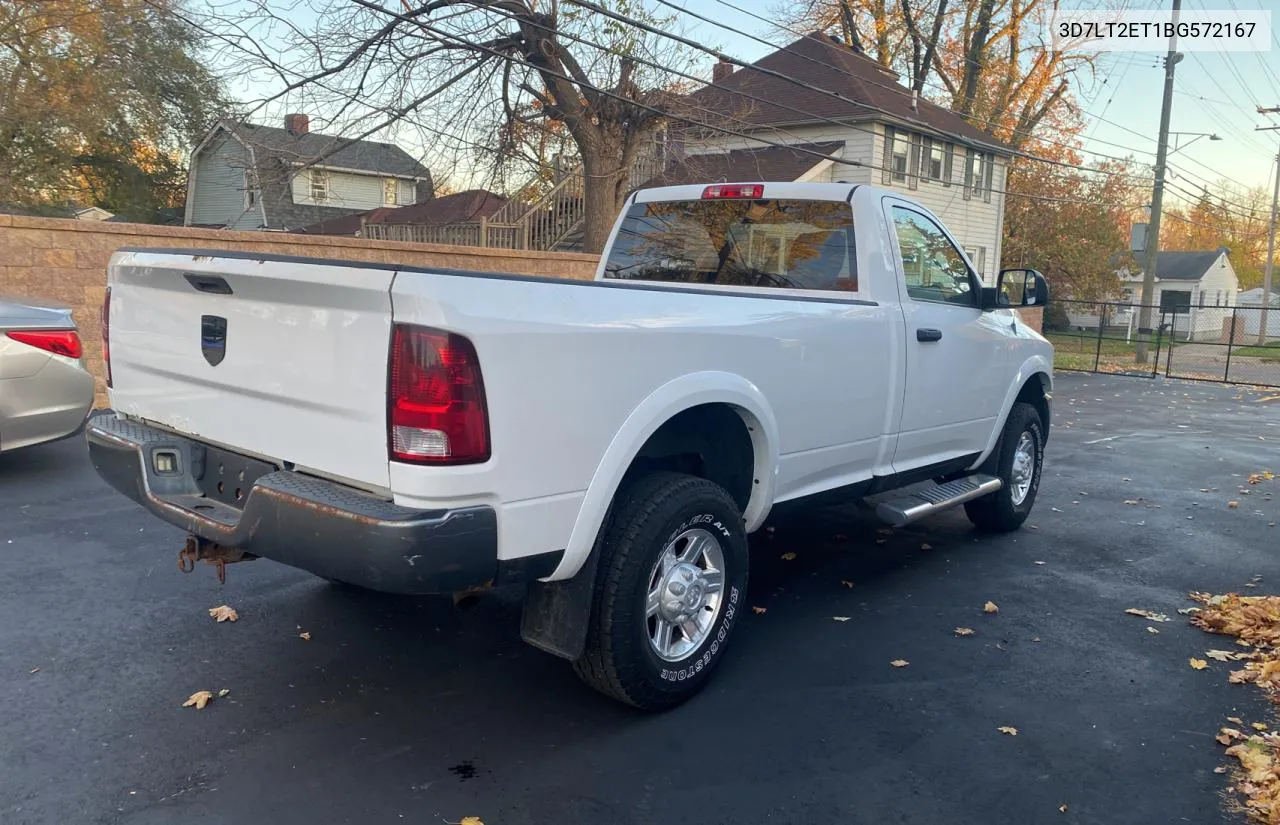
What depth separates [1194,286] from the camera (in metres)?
53.5

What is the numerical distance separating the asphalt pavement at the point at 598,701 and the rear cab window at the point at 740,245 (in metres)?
1.72

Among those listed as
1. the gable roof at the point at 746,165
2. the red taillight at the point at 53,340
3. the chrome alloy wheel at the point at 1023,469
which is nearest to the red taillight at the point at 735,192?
the chrome alloy wheel at the point at 1023,469

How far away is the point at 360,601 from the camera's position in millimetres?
4789

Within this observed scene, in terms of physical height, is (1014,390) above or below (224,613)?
above

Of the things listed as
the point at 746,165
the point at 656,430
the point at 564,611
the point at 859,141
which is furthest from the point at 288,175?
the point at 859,141

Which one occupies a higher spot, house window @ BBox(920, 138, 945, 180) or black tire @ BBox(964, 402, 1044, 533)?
house window @ BBox(920, 138, 945, 180)


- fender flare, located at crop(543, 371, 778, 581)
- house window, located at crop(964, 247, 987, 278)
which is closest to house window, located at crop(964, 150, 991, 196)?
house window, located at crop(964, 247, 987, 278)

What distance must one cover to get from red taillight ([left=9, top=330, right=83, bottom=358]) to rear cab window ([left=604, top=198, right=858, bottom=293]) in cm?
407

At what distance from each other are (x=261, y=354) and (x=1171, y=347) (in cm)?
2213

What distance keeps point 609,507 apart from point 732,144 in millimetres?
21983

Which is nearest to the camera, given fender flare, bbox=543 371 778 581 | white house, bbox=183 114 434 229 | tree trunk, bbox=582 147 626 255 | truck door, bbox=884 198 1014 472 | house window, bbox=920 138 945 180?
fender flare, bbox=543 371 778 581

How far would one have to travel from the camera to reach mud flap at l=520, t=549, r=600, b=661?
3369 millimetres

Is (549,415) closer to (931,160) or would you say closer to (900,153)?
(900,153)

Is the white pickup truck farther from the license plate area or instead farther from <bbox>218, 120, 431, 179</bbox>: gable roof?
<bbox>218, 120, 431, 179</bbox>: gable roof
